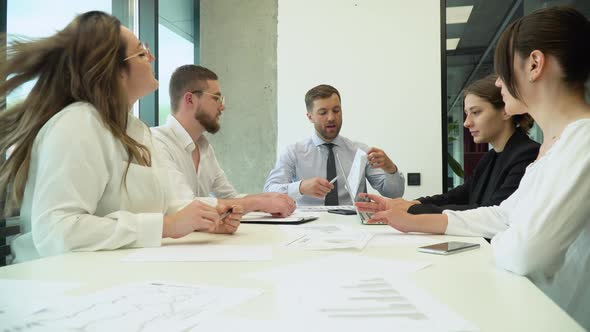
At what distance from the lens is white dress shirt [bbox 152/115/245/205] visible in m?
2.09

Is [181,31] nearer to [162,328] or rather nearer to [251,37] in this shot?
[251,37]

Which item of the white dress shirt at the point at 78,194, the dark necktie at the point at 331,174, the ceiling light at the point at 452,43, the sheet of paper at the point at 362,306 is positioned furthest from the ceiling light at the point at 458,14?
the sheet of paper at the point at 362,306

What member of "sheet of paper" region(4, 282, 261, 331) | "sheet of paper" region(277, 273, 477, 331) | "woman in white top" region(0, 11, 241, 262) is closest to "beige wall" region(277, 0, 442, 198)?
"woman in white top" region(0, 11, 241, 262)

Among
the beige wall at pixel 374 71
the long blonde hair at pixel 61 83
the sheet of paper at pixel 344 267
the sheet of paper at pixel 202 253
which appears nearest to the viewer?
the sheet of paper at pixel 344 267

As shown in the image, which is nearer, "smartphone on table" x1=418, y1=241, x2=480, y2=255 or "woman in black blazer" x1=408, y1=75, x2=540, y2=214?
"smartphone on table" x1=418, y1=241, x2=480, y2=255

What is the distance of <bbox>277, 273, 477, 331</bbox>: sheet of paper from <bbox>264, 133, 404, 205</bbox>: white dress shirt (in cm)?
215

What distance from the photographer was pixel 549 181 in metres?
0.89

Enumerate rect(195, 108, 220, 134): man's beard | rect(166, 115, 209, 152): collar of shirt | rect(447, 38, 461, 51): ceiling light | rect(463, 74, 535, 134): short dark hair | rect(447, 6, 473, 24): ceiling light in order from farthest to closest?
rect(447, 38, 461, 51): ceiling light
rect(447, 6, 473, 24): ceiling light
rect(195, 108, 220, 134): man's beard
rect(166, 115, 209, 152): collar of shirt
rect(463, 74, 535, 134): short dark hair

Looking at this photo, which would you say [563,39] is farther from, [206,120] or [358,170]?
[206,120]

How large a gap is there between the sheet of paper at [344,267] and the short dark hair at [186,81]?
1848 mm

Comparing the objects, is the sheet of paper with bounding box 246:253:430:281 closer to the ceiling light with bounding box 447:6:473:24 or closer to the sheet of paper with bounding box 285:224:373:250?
the sheet of paper with bounding box 285:224:373:250

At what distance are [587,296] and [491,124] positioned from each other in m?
1.15

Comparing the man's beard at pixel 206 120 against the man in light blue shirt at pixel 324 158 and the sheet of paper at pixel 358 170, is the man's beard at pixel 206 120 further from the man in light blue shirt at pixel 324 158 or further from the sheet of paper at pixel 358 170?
the sheet of paper at pixel 358 170

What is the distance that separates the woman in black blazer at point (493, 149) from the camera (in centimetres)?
168
